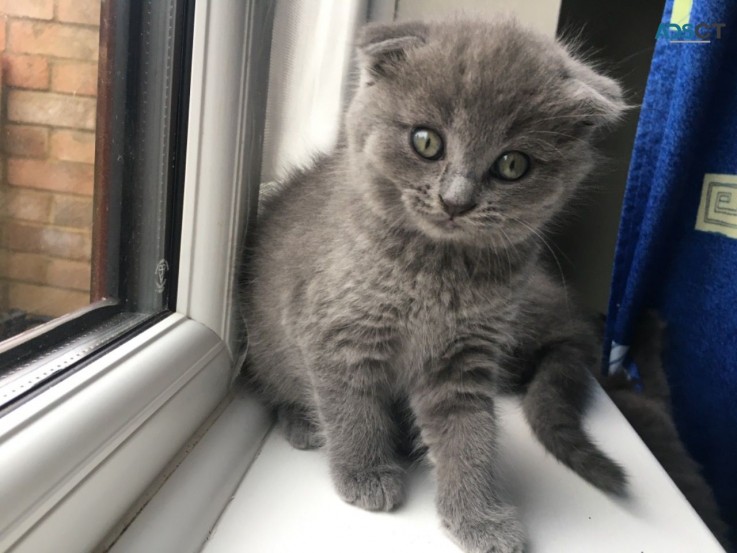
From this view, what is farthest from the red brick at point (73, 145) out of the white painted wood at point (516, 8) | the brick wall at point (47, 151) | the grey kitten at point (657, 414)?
the grey kitten at point (657, 414)

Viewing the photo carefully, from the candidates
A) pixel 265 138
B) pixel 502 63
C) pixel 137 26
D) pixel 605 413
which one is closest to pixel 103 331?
pixel 137 26

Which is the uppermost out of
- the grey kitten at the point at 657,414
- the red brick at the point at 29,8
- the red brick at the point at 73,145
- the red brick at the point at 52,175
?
the red brick at the point at 29,8

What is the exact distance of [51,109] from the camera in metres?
0.64

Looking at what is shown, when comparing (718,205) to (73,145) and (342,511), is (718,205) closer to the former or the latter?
(342,511)

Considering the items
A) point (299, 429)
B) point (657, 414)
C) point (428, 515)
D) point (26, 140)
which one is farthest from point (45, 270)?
point (657, 414)

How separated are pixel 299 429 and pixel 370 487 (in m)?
0.18

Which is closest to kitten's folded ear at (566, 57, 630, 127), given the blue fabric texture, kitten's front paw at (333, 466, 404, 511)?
the blue fabric texture

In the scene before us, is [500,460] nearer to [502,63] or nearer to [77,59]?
[502,63]

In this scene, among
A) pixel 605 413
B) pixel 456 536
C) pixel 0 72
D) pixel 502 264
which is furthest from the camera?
pixel 605 413

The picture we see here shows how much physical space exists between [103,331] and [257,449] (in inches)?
11.0

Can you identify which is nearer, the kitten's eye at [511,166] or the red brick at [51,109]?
the red brick at [51,109]

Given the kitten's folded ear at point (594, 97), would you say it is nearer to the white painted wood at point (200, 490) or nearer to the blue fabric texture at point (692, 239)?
the blue fabric texture at point (692, 239)

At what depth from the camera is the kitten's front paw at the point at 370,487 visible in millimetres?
733

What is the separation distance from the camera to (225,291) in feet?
3.02
